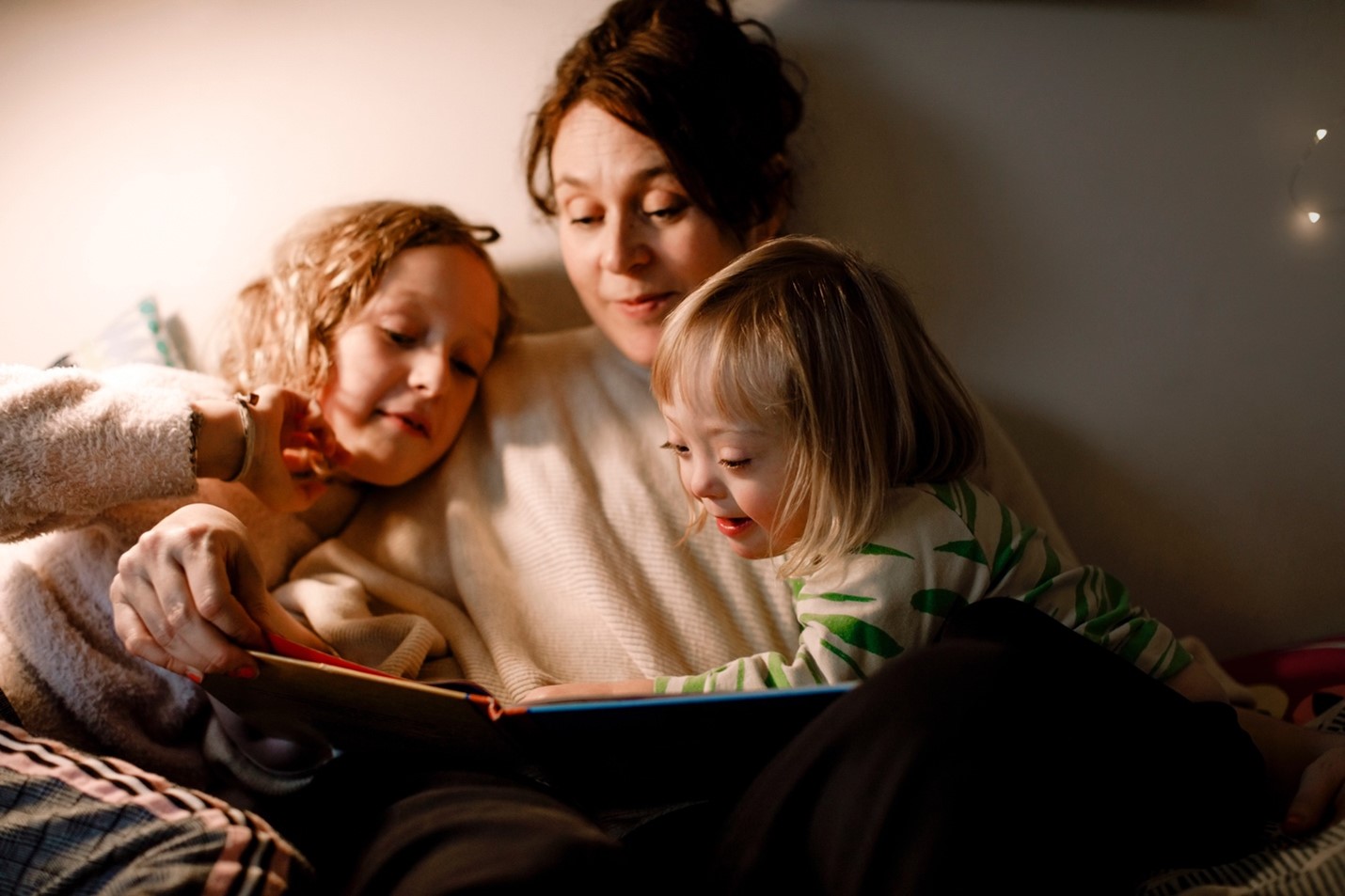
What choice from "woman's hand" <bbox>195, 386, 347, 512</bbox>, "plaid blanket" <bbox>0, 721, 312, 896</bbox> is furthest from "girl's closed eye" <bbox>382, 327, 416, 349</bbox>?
"plaid blanket" <bbox>0, 721, 312, 896</bbox>

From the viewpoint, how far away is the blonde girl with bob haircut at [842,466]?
0.79 metres

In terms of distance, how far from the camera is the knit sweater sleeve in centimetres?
83

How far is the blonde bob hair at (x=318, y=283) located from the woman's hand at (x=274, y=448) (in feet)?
0.25

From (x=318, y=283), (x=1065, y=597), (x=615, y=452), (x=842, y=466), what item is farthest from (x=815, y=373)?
(x=318, y=283)

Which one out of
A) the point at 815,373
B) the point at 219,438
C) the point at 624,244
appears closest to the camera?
the point at 815,373

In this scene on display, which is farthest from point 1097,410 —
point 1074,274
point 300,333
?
point 300,333

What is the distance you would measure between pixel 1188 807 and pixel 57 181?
4.97ft

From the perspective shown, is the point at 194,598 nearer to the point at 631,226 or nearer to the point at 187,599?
the point at 187,599

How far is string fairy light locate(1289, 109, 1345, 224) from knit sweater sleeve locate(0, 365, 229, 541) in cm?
136

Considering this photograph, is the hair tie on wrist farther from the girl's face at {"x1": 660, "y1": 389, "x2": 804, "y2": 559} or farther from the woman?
the girl's face at {"x1": 660, "y1": 389, "x2": 804, "y2": 559}

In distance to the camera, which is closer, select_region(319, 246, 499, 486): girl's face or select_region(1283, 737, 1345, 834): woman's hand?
select_region(1283, 737, 1345, 834): woman's hand

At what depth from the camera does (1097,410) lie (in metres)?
1.27

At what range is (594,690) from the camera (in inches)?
33.6

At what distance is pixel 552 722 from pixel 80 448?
1.74ft
